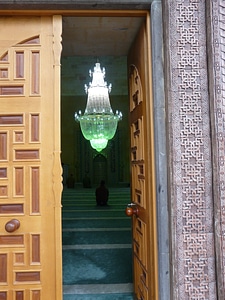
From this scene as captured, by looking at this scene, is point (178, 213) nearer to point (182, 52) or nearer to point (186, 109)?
point (186, 109)

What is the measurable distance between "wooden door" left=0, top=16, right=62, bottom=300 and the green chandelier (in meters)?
3.77

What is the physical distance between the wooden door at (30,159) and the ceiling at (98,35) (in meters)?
0.26

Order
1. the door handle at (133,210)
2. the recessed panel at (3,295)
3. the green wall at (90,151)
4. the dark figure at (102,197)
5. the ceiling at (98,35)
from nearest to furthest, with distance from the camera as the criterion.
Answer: the recessed panel at (3,295)
the ceiling at (98,35)
the door handle at (133,210)
the dark figure at (102,197)
the green wall at (90,151)

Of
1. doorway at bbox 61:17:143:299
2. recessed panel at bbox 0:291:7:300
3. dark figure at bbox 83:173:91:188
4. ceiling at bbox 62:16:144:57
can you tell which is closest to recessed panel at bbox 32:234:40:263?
recessed panel at bbox 0:291:7:300

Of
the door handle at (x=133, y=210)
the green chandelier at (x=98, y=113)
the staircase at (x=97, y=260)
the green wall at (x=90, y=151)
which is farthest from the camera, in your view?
the green wall at (x=90, y=151)

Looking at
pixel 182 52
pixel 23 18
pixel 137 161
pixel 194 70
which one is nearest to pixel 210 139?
pixel 194 70

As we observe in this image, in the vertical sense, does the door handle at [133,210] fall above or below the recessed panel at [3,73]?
below

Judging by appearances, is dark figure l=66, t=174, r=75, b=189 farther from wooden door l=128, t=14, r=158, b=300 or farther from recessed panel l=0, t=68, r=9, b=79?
recessed panel l=0, t=68, r=9, b=79

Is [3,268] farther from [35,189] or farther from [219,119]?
[219,119]

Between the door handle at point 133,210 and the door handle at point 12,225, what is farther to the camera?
the door handle at point 133,210

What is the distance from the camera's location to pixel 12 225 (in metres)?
Answer: 1.84

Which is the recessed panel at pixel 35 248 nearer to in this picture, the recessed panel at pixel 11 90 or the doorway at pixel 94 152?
the recessed panel at pixel 11 90

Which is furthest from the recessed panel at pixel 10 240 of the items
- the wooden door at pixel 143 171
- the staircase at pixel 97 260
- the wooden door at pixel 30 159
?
the staircase at pixel 97 260

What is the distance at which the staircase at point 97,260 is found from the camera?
274 centimetres
